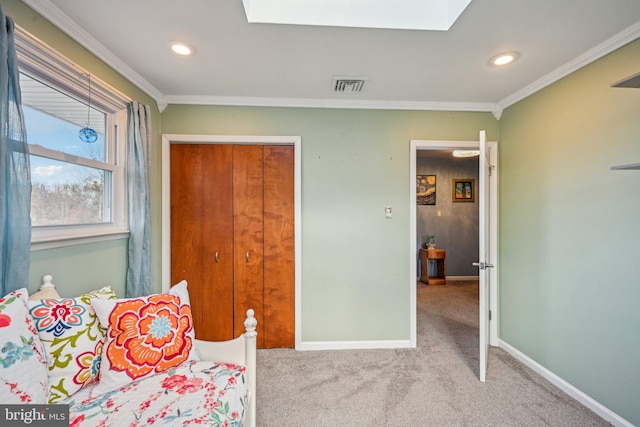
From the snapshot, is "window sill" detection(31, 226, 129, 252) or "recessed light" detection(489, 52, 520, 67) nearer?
"window sill" detection(31, 226, 129, 252)

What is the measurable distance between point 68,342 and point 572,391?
3.15m

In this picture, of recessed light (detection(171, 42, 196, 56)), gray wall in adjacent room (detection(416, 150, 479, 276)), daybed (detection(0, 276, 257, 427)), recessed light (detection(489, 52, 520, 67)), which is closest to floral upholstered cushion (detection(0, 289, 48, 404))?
daybed (detection(0, 276, 257, 427))

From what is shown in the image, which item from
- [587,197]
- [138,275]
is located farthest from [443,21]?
[138,275]

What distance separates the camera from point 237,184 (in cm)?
252

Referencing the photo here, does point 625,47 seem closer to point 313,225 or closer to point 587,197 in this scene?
point 587,197

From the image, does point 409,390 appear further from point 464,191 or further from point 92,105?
point 464,191

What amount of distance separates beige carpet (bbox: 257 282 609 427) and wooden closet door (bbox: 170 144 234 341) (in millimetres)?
679

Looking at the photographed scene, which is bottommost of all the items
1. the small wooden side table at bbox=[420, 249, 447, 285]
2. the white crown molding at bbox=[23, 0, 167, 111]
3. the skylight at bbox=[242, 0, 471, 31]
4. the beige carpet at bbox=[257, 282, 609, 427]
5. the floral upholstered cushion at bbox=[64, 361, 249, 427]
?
the beige carpet at bbox=[257, 282, 609, 427]

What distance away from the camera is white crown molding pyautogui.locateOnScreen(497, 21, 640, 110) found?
154 cm

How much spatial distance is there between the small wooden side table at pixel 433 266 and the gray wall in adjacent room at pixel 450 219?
0.36m

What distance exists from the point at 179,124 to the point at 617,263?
11.7 ft

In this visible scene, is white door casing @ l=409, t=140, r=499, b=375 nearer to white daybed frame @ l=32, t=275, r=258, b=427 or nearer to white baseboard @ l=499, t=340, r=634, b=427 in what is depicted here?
white baseboard @ l=499, t=340, r=634, b=427

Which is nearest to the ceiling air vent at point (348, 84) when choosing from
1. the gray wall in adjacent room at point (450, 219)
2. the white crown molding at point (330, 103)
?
the white crown molding at point (330, 103)

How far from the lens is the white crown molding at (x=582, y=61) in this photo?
5.04 feet
